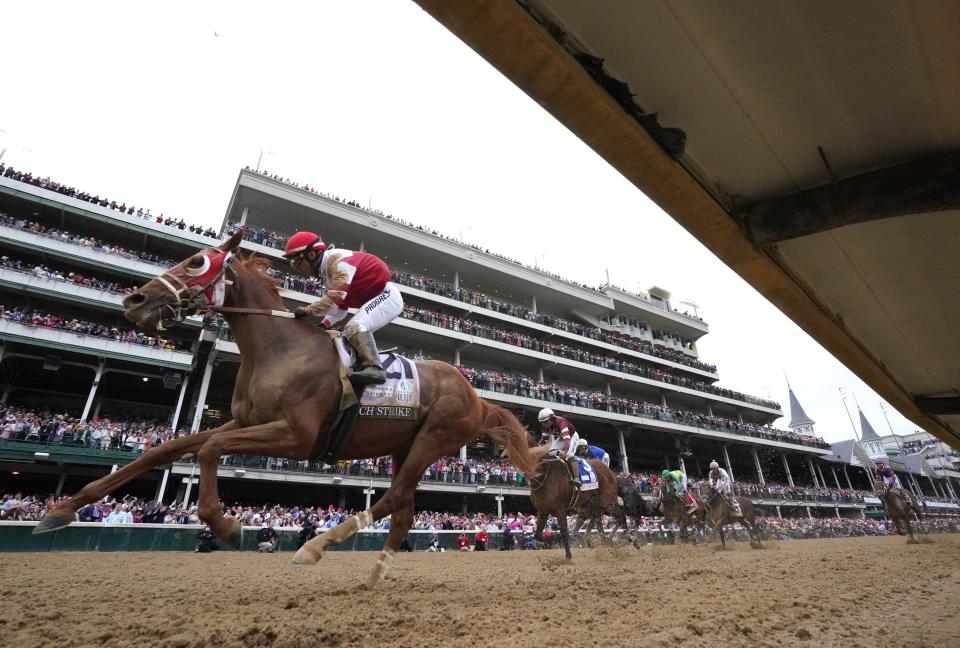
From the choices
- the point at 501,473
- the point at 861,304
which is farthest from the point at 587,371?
the point at 861,304

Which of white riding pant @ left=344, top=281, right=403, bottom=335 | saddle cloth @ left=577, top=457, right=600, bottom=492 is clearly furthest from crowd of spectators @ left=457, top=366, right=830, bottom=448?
white riding pant @ left=344, top=281, right=403, bottom=335

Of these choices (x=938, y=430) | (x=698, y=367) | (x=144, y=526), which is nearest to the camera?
(x=938, y=430)

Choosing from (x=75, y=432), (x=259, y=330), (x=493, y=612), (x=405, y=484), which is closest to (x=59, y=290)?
(x=75, y=432)

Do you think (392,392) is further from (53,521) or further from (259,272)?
(53,521)

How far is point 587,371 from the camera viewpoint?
36625mm

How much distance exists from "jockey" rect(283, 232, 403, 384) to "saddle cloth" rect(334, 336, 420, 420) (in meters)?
0.11

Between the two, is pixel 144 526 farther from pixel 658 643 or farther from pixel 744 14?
pixel 744 14

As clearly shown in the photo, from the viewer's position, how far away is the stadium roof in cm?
221

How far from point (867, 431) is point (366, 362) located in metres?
107

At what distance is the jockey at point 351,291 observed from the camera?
14.0ft

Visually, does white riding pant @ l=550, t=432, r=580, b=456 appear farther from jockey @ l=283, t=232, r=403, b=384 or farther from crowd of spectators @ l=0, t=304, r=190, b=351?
crowd of spectators @ l=0, t=304, r=190, b=351

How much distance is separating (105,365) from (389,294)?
81.6 ft

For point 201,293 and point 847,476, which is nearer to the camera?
point 201,293

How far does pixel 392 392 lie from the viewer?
4.37 metres
